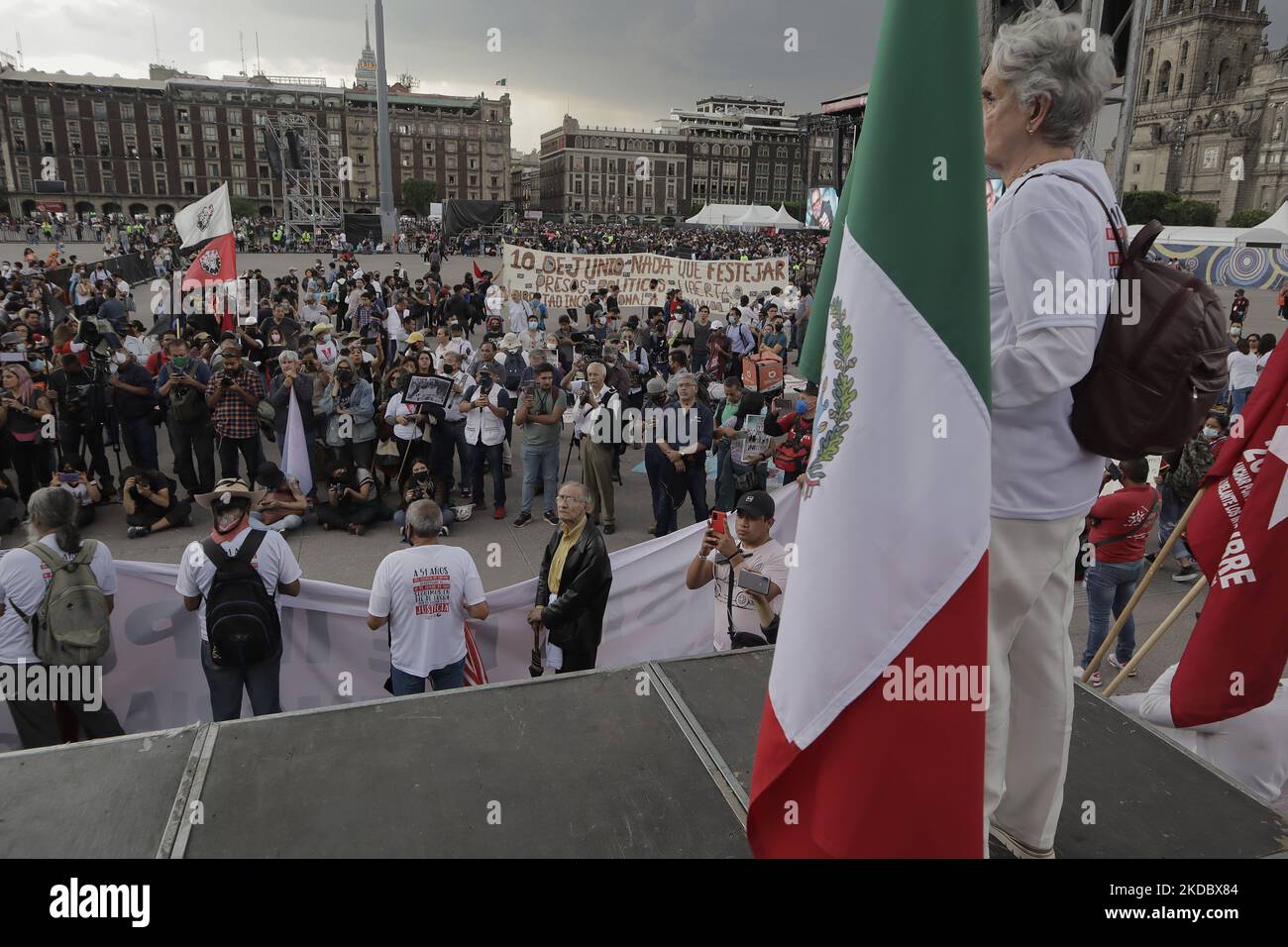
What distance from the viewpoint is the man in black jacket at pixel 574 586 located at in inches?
205

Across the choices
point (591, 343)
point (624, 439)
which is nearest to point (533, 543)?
point (624, 439)

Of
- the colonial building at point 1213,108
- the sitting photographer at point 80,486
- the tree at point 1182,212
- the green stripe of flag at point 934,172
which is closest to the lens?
the green stripe of flag at point 934,172

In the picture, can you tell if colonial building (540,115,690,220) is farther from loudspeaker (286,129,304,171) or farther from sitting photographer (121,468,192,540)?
sitting photographer (121,468,192,540)

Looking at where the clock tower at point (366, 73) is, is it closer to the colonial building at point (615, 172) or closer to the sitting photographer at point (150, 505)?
the colonial building at point (615, 172)

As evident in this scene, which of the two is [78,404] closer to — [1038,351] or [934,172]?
[934,172]

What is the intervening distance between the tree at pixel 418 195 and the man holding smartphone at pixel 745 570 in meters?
114

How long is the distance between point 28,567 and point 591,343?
34.2 ft

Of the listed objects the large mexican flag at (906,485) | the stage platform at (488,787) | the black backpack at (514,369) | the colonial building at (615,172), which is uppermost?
the colonial building at (615,172)

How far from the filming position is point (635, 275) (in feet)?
61.6

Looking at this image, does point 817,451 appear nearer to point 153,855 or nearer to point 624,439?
point 153,855

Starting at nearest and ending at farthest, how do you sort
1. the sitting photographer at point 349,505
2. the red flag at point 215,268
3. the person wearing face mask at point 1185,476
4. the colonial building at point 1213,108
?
the person wearing face mask at point 1185,476
the sitting photographer at point 349,505
the red flag at point 215,268
the colonial building at point 1213,108

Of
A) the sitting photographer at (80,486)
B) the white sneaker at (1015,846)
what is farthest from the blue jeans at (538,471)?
the white sneaker at (1015,846)

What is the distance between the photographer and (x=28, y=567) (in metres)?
4.52

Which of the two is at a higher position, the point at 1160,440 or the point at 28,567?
the point at 1160,440
